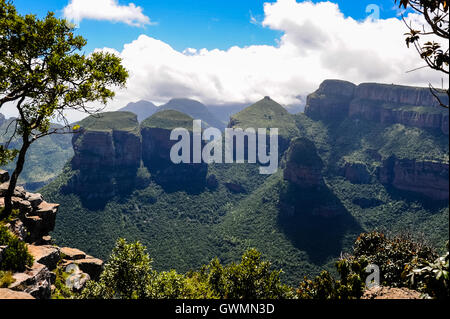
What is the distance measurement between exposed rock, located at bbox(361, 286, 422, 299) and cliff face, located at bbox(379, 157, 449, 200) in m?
150

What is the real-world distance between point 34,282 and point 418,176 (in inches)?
6942

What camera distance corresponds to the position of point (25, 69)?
21250 millimetres

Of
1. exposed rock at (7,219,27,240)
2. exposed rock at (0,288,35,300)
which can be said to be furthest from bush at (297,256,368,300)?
exposed rock at (7,219,27,240)

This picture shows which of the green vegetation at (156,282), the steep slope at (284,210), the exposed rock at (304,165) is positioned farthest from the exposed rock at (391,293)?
the exposed rock at (304,165)

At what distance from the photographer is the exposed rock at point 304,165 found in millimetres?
143125

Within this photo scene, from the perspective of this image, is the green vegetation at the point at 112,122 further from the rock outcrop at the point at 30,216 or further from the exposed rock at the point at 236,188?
the rock outcrop at the point at 30,216

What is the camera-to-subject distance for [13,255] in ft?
61.0

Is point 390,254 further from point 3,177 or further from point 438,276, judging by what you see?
point 3,177

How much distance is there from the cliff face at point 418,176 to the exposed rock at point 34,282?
16930cm

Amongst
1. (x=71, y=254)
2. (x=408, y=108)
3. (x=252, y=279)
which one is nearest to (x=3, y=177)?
(x=71, y=254)

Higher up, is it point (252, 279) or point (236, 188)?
point (252, 279)

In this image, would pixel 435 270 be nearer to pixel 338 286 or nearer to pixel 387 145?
pixel 338 286

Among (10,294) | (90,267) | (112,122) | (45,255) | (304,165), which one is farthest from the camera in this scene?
(112,122)
